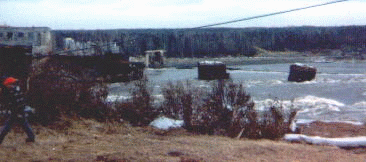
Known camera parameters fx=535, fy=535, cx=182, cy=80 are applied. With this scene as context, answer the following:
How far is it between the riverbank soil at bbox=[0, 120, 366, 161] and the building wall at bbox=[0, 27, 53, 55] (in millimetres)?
31060

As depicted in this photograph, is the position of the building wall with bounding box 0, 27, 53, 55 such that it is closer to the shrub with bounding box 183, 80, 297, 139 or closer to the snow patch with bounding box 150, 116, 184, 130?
the snow patch with bounding box 150, 116, 184, 130

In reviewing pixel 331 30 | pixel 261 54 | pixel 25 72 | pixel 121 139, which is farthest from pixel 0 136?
pixel 331 30

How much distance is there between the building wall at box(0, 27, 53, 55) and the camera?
42600 millimetres

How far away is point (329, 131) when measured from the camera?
17531 millimetres

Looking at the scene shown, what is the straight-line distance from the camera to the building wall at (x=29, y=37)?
4260 centimetres

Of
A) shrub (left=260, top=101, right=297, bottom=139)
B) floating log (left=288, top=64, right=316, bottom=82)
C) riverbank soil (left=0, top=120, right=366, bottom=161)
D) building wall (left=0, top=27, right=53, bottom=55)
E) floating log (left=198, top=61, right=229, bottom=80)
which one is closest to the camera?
riverbank soil (left=0, top=120, right=366, bottom=161)

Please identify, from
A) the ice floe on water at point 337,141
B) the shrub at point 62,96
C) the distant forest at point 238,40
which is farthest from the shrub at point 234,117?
the distant forest at point 238,40

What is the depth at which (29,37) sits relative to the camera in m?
46.0

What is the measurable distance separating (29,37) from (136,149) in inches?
1512

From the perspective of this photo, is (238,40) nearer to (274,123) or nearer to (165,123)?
(274,123)

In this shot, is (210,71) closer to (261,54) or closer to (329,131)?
(329,131)

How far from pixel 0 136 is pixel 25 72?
5.23 meters

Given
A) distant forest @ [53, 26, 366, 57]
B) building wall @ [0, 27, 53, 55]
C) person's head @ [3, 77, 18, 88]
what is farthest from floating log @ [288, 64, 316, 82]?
distant forest @ [53, 26, 366, 57]

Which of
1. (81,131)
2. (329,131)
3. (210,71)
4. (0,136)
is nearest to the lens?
(0,136)
